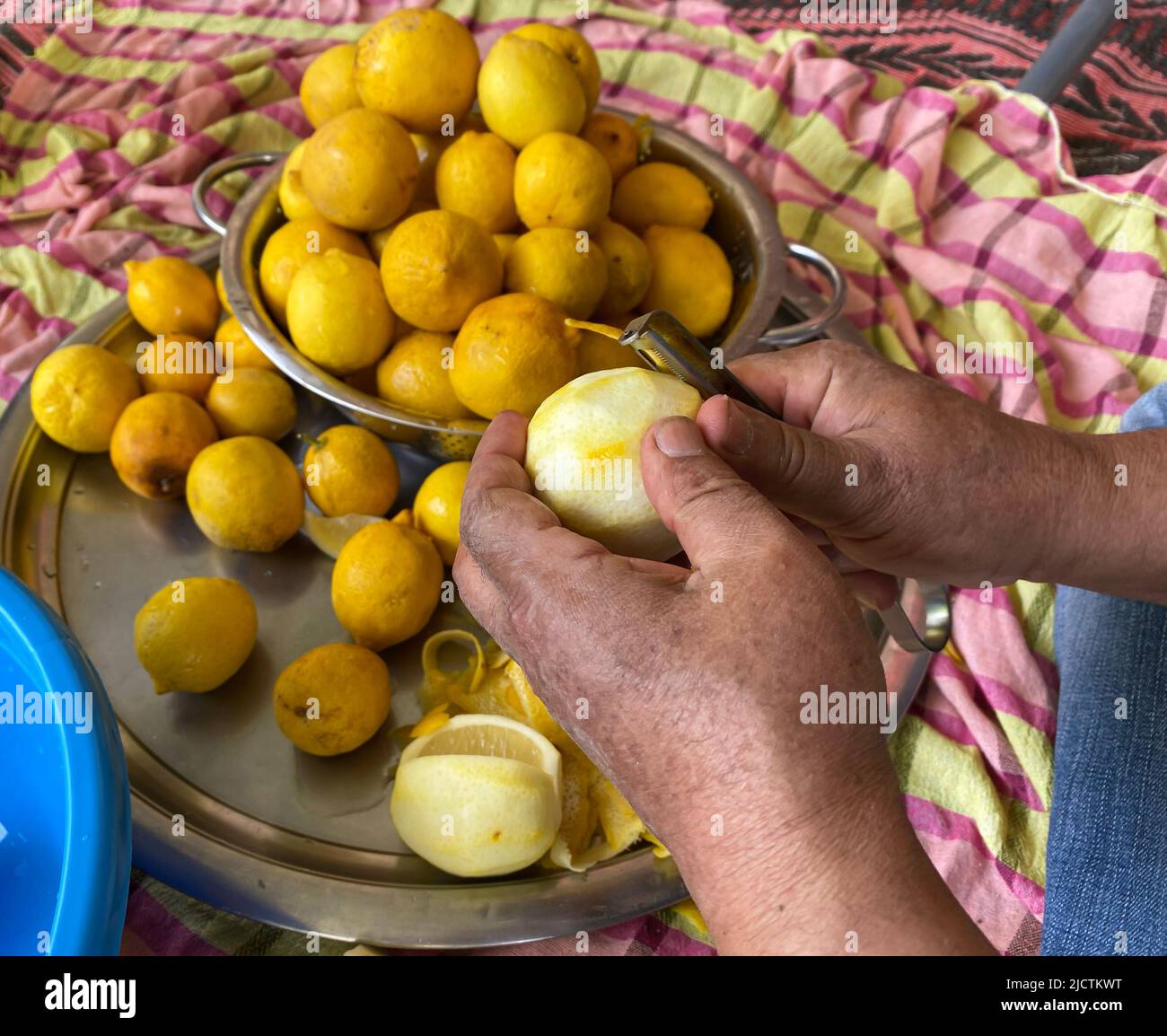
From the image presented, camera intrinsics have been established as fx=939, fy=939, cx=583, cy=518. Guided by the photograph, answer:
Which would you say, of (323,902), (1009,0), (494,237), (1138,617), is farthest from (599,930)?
(1009,0)

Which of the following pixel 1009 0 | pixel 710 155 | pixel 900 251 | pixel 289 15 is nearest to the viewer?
pixel 710 155

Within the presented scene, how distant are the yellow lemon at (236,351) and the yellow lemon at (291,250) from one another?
73mm

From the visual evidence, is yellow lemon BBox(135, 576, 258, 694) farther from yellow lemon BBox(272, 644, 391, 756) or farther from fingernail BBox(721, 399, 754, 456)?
fingernail BBox(721, 399, 754, 456)

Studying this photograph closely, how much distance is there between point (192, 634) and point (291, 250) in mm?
486

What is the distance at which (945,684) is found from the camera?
1140mm

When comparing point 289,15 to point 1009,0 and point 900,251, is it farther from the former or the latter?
point 1009,0

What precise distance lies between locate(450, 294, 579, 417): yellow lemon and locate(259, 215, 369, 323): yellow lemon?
0.81 feet

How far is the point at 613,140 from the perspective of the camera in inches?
50.3

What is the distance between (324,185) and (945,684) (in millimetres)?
954

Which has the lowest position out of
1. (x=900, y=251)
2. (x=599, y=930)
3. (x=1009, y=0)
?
(x=599, y=930)

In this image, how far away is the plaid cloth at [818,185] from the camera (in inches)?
54.9

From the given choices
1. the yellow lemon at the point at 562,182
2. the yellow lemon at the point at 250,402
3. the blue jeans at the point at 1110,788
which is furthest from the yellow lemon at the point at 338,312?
the blue jeans at the point at 1110,788

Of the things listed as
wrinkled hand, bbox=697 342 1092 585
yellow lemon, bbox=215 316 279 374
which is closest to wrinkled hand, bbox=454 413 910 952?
wrinkled hand, bbox=697 342 1092 585
